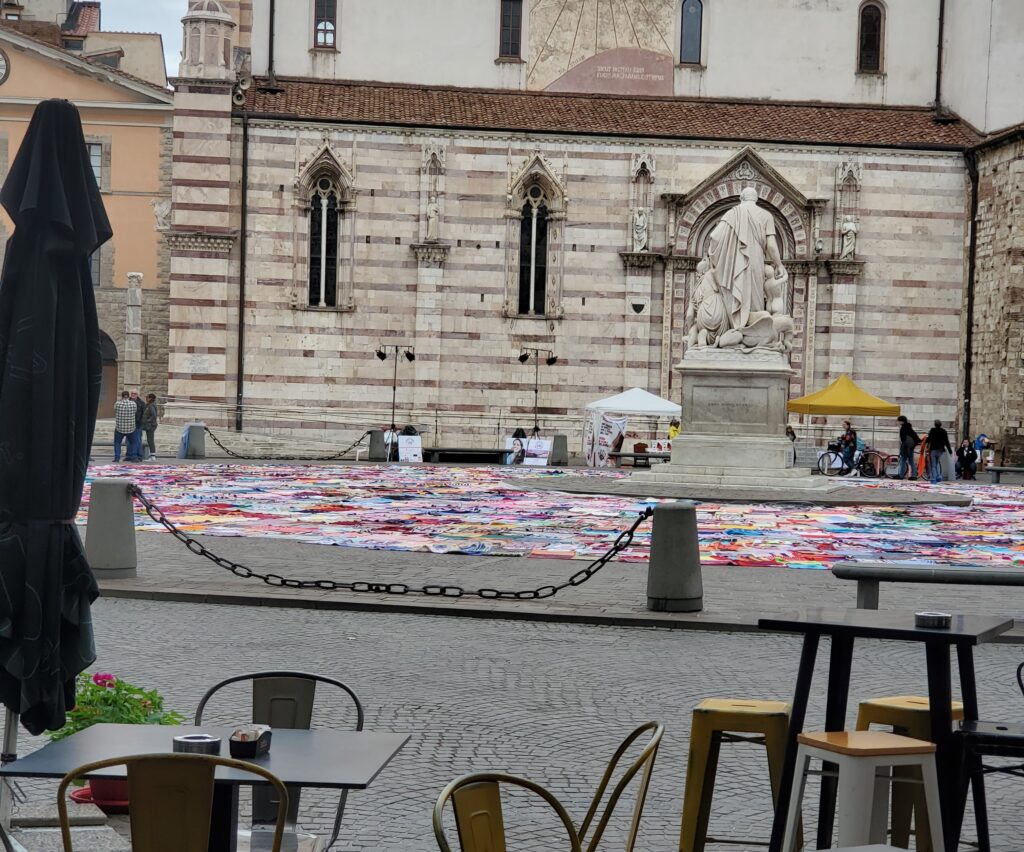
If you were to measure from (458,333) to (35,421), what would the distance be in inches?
1399

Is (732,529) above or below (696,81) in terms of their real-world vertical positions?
below

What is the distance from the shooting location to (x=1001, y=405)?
40.4m

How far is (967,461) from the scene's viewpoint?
3925cm

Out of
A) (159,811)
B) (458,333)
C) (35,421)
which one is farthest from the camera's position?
(458,333)

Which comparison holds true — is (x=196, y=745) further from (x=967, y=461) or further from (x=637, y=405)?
(x=967, y=461)

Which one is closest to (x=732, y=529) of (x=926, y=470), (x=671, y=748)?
(x=671, y=748)

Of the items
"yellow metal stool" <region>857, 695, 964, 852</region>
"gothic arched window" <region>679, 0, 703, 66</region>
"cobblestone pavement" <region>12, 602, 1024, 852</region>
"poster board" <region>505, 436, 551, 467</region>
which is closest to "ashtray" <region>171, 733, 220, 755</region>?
"cobblestone pavement" <region>12, 602, 1024, 852</region>

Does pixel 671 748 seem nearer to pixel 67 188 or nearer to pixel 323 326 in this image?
pixel 67 188

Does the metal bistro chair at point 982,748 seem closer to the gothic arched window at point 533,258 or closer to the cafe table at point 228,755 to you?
the cafe table at point 228,755

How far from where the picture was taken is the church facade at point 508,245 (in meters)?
41.1

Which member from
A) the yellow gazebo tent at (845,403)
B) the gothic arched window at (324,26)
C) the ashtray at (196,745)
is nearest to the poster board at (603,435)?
the yellow gazebo tent at (845,403)

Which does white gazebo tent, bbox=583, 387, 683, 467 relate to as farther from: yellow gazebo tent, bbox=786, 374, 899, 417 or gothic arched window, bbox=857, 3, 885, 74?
gothic arched window, bbox=857, 3, 885, 74

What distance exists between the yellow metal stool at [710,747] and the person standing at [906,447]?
32241 mm

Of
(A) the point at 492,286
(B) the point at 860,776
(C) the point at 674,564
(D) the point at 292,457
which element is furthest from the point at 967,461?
(B) the point at 860,776
